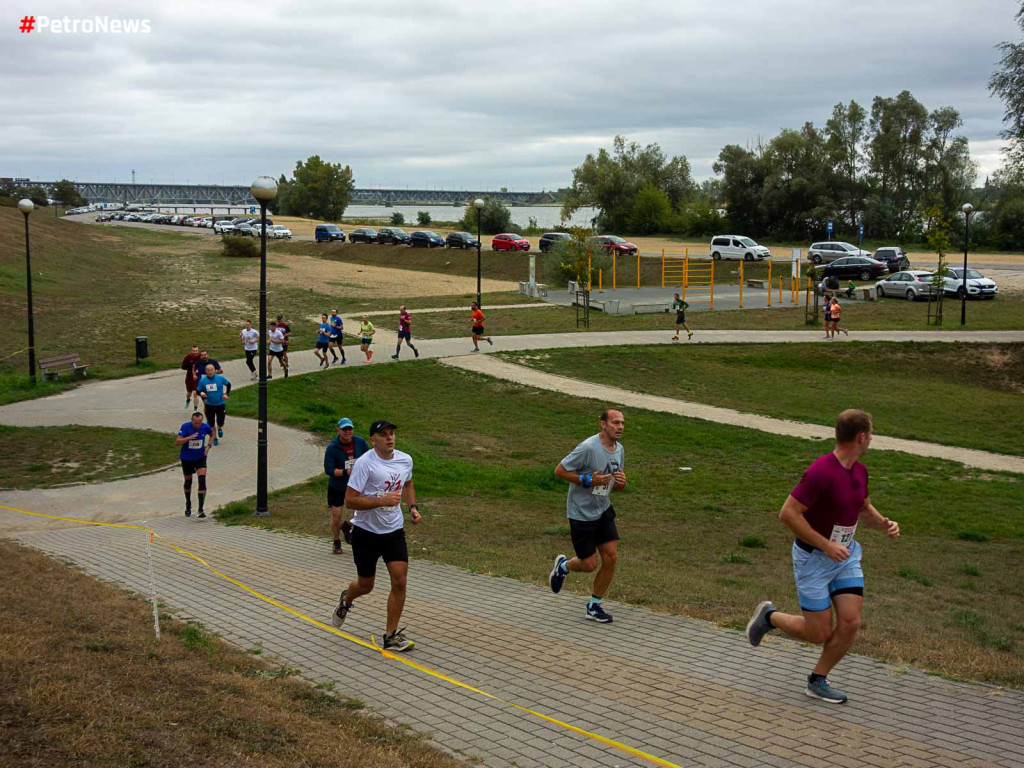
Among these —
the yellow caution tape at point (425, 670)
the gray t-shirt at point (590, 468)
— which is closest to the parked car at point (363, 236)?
the yellow caution tape at point (425, 670)

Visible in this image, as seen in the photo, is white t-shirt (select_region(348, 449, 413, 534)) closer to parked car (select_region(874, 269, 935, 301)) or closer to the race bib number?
the race bib number

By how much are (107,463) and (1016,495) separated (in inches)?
600

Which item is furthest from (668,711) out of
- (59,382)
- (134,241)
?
(134,241)

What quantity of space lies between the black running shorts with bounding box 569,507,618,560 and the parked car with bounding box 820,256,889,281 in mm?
43652

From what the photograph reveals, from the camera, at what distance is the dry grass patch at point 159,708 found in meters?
4.41

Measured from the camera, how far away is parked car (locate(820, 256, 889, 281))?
159ft

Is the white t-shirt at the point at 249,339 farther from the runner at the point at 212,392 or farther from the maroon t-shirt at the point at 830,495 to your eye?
the maroon t-shirt at the point at 830,495

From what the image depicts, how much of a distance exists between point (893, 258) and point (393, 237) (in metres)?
40.0

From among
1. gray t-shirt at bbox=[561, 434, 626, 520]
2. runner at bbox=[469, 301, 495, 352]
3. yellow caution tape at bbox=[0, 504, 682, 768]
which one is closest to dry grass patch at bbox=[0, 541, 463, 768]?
yellow caution tape at bbox=[0, 504, 682, 768]

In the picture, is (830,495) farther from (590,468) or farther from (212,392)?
(212,392)

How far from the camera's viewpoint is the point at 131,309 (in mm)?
40438

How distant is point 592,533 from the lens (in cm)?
761

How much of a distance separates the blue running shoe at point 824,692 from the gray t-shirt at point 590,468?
2195 mm

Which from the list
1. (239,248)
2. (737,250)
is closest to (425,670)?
(737,250)
